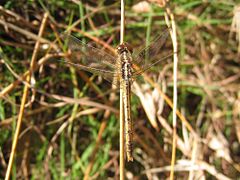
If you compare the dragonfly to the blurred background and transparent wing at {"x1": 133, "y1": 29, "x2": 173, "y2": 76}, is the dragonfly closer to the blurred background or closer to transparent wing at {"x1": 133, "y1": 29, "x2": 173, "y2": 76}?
transparent wing at {"x1": 133, "y1": 29, "x2": 173, "y2": 76}

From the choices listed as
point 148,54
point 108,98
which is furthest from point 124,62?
point 108,98

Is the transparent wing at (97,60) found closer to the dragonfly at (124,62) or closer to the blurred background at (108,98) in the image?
the dragonfly at (124,62)

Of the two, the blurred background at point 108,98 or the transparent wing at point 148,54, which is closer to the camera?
the transparent wing at point 148,54

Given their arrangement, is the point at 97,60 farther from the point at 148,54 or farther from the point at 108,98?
the point at 108,98

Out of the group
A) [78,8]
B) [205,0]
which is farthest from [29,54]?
[205,0]

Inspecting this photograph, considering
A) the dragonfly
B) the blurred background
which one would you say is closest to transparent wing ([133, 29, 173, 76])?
the dragonfly

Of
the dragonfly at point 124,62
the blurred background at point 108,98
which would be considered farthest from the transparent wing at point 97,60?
the blurred background at point 108,98

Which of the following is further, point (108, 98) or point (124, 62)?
point (108, 98)

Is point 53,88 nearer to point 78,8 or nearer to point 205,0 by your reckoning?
point 78,8
